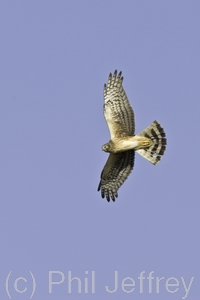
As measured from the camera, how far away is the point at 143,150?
729 inches

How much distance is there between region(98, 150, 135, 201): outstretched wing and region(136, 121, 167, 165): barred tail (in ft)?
1.50

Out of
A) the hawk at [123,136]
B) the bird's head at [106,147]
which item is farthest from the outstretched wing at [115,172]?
the bird's head at [106,147]

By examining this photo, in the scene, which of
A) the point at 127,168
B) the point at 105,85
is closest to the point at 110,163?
the point at 127,168

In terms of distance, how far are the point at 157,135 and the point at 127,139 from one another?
2.36ft

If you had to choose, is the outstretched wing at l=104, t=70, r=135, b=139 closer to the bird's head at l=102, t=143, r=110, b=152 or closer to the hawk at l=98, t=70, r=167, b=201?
the hawk at l=98, t=70, r=167, b=201

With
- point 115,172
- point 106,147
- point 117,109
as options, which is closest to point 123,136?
point 106,147

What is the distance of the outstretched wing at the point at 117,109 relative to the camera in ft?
59.8

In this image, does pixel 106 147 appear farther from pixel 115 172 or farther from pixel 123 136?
pixel 115 172

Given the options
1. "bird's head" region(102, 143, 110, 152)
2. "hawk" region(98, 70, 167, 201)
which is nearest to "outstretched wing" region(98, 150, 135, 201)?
"hawk" region(98, 70, 167, 201)

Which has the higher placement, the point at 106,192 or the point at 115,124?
the point at 115,124

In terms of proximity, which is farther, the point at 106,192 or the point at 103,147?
the point at 106,192

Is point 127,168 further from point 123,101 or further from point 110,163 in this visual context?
point 123,101

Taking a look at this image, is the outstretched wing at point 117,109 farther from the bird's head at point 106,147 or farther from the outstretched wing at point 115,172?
the outstretched wing at point 115,172

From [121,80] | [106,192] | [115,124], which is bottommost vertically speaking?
[106,192]
